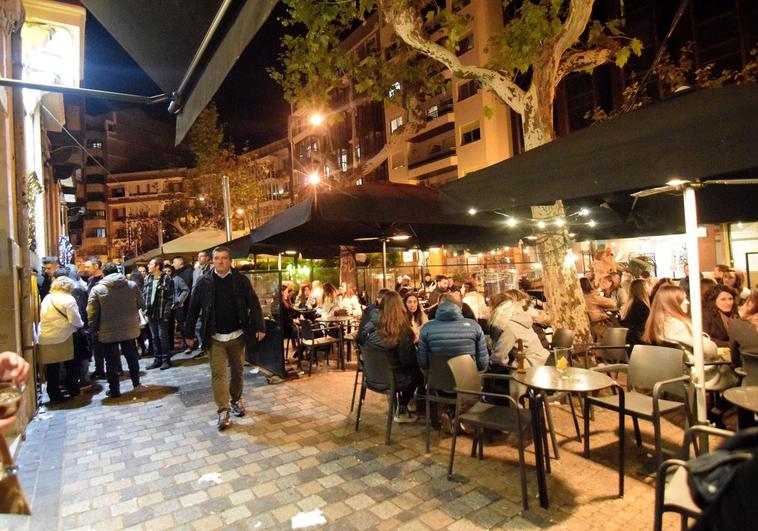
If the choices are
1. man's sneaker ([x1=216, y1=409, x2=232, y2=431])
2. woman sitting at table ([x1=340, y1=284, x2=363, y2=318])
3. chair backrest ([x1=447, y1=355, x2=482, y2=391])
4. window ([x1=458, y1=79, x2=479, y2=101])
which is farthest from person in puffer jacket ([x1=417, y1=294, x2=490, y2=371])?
window ([x1=458, y1=79, x2=479, y2=101])

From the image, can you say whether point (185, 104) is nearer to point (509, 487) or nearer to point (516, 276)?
point (509, 487)

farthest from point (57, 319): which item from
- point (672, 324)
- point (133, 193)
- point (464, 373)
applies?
point (133, 193)

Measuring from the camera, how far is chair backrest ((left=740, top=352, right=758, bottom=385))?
143 inches

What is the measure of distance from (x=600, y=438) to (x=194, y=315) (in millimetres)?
4807

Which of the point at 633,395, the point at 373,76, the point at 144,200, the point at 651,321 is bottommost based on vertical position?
the point at 633,395

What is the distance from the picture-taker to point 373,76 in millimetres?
9297

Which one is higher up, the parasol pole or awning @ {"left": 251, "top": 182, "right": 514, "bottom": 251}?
awning @ {"left": 251, "top": 182, "right": 514, "bottom": 251}

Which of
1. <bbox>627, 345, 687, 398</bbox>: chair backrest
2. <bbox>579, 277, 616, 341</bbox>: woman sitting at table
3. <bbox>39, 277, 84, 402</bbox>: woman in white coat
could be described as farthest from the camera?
<bbox>579, 277, 616, 341</bbox>: woman sitting at table

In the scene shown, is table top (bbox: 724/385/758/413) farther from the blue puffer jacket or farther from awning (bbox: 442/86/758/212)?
the blue puffer jacket

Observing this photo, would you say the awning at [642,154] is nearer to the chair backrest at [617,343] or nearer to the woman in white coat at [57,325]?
the chair backrest at [617,343]

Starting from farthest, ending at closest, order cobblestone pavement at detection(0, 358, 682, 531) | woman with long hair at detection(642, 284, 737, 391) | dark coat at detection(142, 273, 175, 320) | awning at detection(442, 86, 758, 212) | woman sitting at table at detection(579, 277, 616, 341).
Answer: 1. dark coat at detection(142, 273, 175, 320)
2. woman sitting at table at detection(579, 277, 616, 341)
3. woman with long hair at detection(642, 284, 737, 391)
4. cobblestone pavement at detection(0, 358, 682, 531)
5. awning at detection(442, 86, 758, 212)

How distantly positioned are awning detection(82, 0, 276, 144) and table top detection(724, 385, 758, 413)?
3503mm

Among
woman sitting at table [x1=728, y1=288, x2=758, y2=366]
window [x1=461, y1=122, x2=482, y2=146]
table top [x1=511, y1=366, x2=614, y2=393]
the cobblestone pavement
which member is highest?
window [x1=461, y1=122, x2=482, y2=146]

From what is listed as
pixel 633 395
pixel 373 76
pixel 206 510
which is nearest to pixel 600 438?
pixel 633 395
